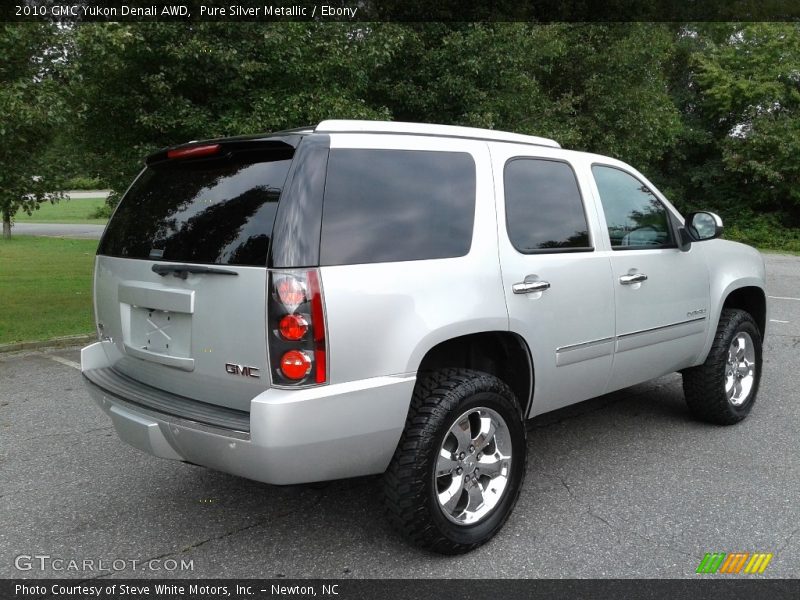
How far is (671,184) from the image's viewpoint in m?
29.4

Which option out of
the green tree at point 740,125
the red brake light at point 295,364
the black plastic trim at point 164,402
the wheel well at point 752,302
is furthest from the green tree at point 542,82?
the red brake light at point 295,364

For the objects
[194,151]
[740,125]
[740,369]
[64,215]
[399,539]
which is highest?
[740,125]

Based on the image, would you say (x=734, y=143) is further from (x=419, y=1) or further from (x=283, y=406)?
(x=283, y=406)

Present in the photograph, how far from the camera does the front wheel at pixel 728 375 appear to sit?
486cm

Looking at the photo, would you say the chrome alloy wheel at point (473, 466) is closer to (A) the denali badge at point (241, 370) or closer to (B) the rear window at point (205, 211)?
(A) the denali badge at point (241, 370)

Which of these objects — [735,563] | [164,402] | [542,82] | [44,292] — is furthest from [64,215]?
[735,563]

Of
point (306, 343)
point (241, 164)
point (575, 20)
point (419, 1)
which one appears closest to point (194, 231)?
point (241, 164)

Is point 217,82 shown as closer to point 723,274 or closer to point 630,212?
point 630,212

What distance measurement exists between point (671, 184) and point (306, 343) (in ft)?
96.3

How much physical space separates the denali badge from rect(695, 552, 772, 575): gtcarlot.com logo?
2067mm

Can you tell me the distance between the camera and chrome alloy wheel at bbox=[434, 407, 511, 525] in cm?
326

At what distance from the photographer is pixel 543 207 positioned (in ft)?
12.6

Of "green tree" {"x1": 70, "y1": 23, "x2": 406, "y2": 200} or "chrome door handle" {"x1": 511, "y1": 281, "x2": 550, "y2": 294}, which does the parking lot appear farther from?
"green tree" {"x1": 70, "y1": 23, "x2": 406, "y2": 200}

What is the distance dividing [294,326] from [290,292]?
0.13 meters
